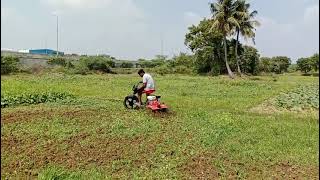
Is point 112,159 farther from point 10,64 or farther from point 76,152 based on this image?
point 10,64

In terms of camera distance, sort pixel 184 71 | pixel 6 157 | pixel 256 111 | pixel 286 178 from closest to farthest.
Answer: pixel 286 178, pixel 6 157, pixel 256 111, pixel 184 71

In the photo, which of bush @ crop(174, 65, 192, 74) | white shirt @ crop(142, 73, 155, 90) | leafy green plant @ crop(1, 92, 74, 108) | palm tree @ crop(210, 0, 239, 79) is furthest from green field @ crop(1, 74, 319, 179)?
bush @ crop(174, 65, 192, 74)

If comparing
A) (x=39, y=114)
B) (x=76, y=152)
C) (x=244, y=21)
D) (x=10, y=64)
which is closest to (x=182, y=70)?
(x=244, y=21)

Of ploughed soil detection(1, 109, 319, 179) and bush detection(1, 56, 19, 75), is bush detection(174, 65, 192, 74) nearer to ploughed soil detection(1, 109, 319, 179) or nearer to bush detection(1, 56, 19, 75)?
bush detection(1, 56, 19, 75)

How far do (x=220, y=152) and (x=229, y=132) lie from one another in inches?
78.5

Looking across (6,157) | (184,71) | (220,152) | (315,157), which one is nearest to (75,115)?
(6,157)

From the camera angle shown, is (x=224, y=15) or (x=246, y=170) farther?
(x=224, y=15)

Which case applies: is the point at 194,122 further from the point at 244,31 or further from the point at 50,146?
the point at 244,31

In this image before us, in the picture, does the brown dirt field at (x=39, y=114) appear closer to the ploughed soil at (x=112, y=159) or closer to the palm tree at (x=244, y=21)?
the ploughed soil at (x=112, y=159)

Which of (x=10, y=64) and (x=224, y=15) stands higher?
(x=224, y=15)

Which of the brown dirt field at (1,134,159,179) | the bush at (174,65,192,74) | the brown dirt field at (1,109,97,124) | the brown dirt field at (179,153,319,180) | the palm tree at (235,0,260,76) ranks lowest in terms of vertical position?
the brown dirt field at (179,153,319,180)

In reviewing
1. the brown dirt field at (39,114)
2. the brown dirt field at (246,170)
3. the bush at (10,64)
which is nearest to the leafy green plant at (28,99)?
the brown dirt field at (39,114)

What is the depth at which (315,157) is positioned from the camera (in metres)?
7.47

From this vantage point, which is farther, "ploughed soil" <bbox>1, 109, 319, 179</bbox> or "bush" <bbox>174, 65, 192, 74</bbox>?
"bush" <bbox>174, 65, 192, 74</bbox>
